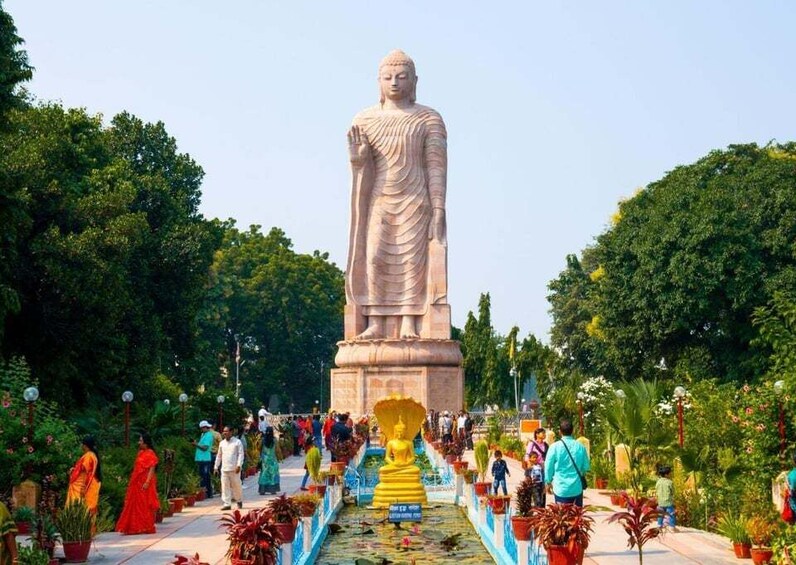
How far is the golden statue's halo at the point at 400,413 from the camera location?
1537cm

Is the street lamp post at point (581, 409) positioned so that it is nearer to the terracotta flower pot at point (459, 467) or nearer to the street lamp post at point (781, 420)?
the terracotta flower pot at point (459, 467)

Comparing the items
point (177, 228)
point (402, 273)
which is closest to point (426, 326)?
point (402, 273)

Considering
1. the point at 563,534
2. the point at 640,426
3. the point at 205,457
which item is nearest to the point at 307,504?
the point at 563,534

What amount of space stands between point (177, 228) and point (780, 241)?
52.3 ft

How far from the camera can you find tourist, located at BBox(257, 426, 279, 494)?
17875 mm

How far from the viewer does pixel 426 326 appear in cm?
3591

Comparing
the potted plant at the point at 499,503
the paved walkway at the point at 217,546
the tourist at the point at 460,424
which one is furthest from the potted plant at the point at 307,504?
the tourist at the point at 460,424

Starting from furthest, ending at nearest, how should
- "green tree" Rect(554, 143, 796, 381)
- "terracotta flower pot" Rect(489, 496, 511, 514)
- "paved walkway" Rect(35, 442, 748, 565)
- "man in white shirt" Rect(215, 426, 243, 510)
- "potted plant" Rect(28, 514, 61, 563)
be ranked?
"green tree" Rect(554, 143, 796, 381) → "man in white shirt" Rect(215, 426, 243, 510) → "terracotta flower pot" Rect(489, 496, 511, 514) → "paved walkway" Rect(35, 442, 748, 565) → "potted plant" Rect(28, 514, 61, 563)

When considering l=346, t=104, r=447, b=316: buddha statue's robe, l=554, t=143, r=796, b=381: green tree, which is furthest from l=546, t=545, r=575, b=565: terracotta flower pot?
l=346, t=104, r=447, b=316: buddha statue's robe

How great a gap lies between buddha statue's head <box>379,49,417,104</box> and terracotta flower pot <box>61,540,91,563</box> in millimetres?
26833

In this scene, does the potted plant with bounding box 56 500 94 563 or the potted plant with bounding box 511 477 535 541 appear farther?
the potted plant with bounding box 56 500 94 563

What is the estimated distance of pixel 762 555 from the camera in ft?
35.6

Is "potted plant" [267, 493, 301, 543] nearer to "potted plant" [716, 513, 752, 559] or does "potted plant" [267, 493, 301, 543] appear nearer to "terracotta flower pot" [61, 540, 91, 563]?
"terracotta flower pot" [61, 540, 91, 563]

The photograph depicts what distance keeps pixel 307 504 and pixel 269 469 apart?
6.57 m
